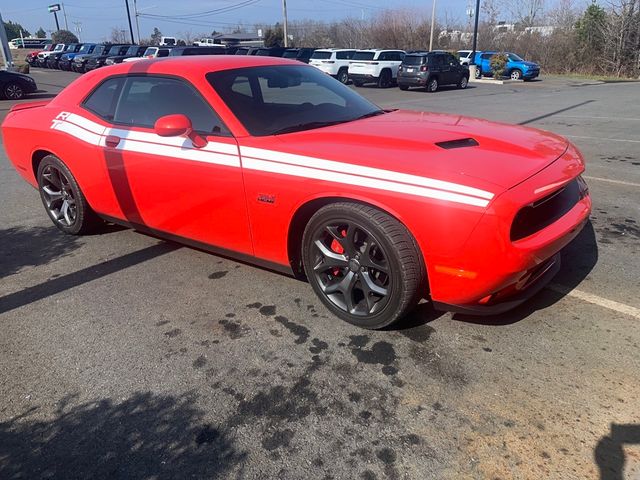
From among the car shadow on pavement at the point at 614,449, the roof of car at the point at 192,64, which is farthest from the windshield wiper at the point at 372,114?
the car shadow on pavement at the point at 614,449

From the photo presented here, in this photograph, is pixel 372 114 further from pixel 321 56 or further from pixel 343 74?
pixel 321 56

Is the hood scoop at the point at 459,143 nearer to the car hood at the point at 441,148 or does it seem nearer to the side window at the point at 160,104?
the car hood at the point at 441,148

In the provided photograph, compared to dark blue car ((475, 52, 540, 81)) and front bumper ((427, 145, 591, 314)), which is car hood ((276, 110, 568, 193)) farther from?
dark blue car ((475, 52, 540, 81))

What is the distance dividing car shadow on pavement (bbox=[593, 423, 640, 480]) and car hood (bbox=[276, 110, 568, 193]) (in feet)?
3.95

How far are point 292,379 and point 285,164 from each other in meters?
1.26

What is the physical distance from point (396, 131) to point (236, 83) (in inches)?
49.2

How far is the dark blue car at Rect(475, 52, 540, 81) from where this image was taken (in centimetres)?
2950

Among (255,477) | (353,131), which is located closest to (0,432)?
(255,477)

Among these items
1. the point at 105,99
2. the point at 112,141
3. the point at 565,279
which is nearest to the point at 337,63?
the point at 105,99

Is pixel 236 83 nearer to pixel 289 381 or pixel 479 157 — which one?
pixel 479 157

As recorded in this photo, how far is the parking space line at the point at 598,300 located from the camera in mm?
3098

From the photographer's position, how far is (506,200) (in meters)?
2.37

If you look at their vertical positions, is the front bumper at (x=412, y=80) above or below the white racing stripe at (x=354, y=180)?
below

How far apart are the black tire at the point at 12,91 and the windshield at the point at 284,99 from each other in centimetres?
1808
